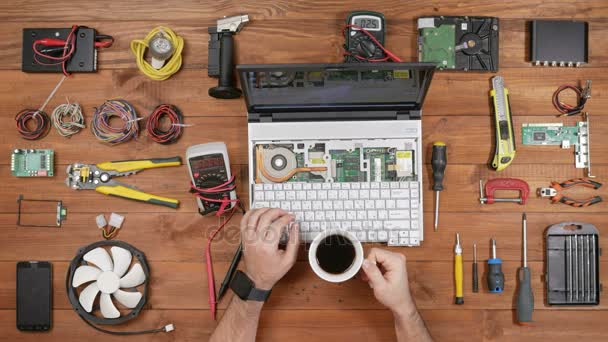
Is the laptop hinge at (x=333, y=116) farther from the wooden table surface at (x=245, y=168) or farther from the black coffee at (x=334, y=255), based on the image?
the black coffee at (x=334, y=255)

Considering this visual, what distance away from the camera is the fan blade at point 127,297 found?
1.50 m

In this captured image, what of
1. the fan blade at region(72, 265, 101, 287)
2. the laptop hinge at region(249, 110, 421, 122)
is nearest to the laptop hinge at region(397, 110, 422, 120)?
the laptop hinge at region(249, 110, 421, 122)

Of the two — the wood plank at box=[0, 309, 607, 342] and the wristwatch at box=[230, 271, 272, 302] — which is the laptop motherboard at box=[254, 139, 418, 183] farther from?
the wood plank at box=[0, 309, 607, 342]

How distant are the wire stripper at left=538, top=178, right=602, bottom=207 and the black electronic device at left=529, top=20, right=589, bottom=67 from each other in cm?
42

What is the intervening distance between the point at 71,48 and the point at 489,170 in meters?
1.52

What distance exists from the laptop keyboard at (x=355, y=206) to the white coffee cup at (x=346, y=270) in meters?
0.15

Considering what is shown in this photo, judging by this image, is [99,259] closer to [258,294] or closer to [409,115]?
[258,294]

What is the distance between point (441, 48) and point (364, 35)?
0.27 metres

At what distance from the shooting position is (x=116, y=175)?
5.10ft

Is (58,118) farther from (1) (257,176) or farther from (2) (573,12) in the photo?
(2) (573,12)

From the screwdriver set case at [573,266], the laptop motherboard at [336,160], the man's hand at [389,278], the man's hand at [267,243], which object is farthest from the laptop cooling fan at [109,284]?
the screwdriver set case at [573,266]

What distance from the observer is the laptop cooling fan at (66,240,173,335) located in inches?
59.0

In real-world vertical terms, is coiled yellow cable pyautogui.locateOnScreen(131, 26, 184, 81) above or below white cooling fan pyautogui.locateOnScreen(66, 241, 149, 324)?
above

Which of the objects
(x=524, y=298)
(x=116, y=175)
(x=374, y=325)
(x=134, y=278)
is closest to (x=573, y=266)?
(x=524, y=298)
